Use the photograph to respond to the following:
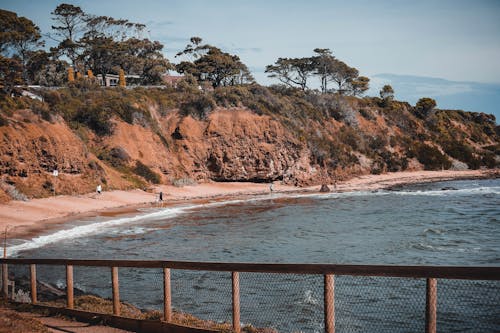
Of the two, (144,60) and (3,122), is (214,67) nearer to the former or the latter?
(144,60)

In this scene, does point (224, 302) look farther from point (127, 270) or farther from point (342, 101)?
point (342, 101)

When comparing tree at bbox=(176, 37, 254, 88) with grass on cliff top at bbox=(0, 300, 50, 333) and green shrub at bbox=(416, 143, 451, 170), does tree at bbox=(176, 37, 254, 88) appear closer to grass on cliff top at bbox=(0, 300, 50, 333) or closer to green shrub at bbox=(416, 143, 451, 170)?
green shrub at bbox=(416, 143, 451, 170)

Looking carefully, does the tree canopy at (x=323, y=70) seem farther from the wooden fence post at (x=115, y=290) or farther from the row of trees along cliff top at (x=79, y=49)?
the wooden fence post at (x=115, y=290)

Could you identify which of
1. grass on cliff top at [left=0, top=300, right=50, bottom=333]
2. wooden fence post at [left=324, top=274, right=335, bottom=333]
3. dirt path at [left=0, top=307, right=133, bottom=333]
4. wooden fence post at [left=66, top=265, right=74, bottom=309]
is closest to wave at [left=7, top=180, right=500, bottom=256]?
wooden fence post at [left=66, top=265, right=74, bottom=309]

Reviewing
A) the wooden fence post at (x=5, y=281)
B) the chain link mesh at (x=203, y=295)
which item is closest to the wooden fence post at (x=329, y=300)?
the chain link mesh at (x=203, y=295)

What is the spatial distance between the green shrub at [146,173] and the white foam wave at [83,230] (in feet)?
37.8

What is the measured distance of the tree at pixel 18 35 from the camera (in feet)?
187

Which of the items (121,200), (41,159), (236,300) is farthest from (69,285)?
(121,200)

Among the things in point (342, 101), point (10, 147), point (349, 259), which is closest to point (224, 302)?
point (349, 259)

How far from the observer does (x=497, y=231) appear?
24.7 metres

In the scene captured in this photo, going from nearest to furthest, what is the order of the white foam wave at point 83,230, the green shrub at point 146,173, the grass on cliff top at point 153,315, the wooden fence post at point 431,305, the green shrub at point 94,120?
1. the wooden fence post at point 431,305
2. the grass on cliff top at point 153,315
3. the white foam wave at point 83,230
4. the green shrub at point 146,173
5. the green shrub at point 94,120

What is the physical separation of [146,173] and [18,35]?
26.2 metres

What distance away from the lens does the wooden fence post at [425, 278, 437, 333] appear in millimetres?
5418

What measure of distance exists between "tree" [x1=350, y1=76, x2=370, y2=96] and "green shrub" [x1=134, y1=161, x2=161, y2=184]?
61.4 meters
